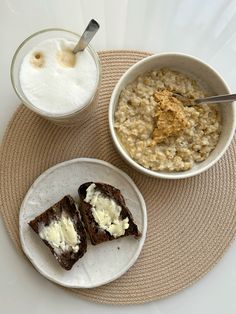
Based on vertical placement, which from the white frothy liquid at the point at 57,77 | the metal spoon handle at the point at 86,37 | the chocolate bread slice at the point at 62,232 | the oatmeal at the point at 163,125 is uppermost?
the metal spoon handle at the point at 86,37

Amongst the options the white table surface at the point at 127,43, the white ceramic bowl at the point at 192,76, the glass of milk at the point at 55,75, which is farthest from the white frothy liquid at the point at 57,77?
the white table surface at the point at 127,43

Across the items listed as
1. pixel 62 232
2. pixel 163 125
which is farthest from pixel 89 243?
pixel 163 125

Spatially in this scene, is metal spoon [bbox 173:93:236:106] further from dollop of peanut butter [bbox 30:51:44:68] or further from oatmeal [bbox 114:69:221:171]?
dollop of peanut butter [bbox 30:51:44:68]

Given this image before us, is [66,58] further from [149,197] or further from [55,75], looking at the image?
[149,197]

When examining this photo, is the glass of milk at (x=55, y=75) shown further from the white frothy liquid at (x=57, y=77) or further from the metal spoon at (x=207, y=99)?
the metal spoon at (x=207, y=99)

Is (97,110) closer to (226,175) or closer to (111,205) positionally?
(111,205)

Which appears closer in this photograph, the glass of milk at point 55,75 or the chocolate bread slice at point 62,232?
the glass of milk at point 55,75

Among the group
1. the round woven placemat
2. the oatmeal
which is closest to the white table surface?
the round woven placemat
